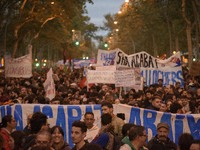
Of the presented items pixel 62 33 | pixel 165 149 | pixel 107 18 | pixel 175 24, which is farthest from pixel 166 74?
pixel 107 18

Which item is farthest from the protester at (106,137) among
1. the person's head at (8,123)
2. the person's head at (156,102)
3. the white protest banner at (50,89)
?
the white protest banner at (50,89)

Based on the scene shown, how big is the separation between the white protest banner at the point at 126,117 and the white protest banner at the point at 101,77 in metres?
9.39

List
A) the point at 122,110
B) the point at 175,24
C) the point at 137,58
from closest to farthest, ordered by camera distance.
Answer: the point at 122,110 < the point at 137,58 < the point at 175,24

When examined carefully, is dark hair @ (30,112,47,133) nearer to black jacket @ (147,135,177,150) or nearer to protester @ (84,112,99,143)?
protester @ (84,112,99,143)

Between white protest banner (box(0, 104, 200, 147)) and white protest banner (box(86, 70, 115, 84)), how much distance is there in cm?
939

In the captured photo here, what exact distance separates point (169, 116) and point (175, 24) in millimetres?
39277

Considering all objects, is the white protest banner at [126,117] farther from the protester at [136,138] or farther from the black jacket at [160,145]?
the protester at [136,138]

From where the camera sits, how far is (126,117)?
447 inches

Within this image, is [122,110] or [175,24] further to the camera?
[175,24]

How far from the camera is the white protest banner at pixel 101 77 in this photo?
21.2 metres

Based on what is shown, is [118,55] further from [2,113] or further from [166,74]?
[2,113]

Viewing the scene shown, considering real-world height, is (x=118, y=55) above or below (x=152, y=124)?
above

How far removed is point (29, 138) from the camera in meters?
7.96

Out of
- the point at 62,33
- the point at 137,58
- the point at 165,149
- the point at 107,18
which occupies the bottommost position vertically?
the point at 165,149
